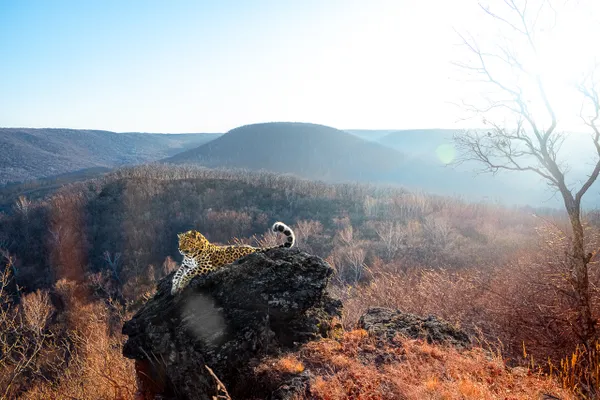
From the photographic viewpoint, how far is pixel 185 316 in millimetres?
5430

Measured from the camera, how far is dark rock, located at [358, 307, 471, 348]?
5723mm

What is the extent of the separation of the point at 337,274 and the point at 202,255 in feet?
65.0

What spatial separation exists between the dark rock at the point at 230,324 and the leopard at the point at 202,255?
1.03 ft

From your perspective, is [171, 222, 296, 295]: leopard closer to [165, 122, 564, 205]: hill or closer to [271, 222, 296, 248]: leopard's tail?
[271, 222, 296, 248]: leopard's tail

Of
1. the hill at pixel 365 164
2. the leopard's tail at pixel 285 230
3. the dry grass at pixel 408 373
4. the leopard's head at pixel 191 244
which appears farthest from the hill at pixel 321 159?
the dry grass at pixel 408 373

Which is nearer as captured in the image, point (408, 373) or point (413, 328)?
point (408, 373)

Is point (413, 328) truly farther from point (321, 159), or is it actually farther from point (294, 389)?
point (321, 159)

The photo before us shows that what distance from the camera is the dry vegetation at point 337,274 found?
4.86m

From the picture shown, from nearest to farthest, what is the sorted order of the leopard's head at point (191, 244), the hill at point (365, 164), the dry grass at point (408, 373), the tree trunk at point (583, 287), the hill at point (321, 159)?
the dry grass at point (408, 373) → the tree trunk at point (583, 287) → the leopard's head at point (191, 244) → the hill at point (365, 164) → the hill at point (321, 159)

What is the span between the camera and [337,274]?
82.8 ft

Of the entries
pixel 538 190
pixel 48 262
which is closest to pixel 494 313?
pixel 48 262

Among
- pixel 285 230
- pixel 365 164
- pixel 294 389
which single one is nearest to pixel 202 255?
pixel 285 230

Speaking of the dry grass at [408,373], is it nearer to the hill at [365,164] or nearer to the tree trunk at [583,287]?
the tree trunk at [583,287]

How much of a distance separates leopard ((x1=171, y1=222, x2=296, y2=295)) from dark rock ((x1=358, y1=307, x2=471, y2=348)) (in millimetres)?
1990
